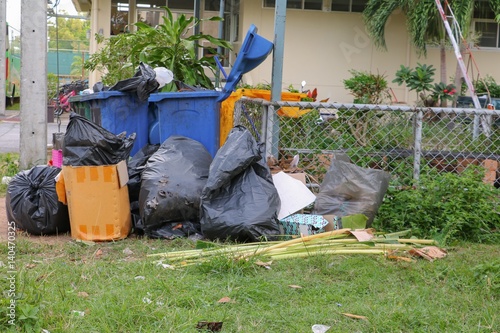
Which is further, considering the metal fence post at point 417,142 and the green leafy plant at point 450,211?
the metal fence post at point 417,142

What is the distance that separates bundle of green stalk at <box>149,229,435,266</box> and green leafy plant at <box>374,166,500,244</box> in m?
0.40

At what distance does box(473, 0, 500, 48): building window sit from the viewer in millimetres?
16250

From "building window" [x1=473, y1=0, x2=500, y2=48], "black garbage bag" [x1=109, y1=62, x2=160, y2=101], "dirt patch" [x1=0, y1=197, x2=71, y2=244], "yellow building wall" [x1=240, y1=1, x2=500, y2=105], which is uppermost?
"building window" [x1=473, y1=0, x2=500, y2=48]

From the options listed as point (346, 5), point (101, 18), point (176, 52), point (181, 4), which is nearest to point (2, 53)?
point (101, 18)

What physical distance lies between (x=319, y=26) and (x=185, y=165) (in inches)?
450

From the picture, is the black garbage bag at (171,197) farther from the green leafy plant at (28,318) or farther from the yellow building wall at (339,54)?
the yellow building wall at (339,54)

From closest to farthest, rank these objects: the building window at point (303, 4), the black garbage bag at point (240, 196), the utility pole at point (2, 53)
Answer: the black garbage bag at point (240, 196)
the building window at point (303, 4)
the utility pole at point (2, 53)

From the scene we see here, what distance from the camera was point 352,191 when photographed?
566 centimetres

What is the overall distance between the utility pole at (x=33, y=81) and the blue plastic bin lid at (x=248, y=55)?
2917 millimetres

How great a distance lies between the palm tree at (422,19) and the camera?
1334 cm

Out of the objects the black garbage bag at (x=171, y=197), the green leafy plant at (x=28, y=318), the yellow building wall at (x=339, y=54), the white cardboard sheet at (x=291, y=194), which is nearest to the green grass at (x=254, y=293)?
the green leafy plant at (x=28, y=318)

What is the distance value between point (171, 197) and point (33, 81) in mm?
3510

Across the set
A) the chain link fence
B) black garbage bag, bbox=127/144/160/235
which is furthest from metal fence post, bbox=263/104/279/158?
black garbage bag, bbox=127/144/160/235

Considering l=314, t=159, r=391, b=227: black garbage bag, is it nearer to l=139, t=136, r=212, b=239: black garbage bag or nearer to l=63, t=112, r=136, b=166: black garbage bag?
l=139, t=136, r=212, b=239: black garbage bag
